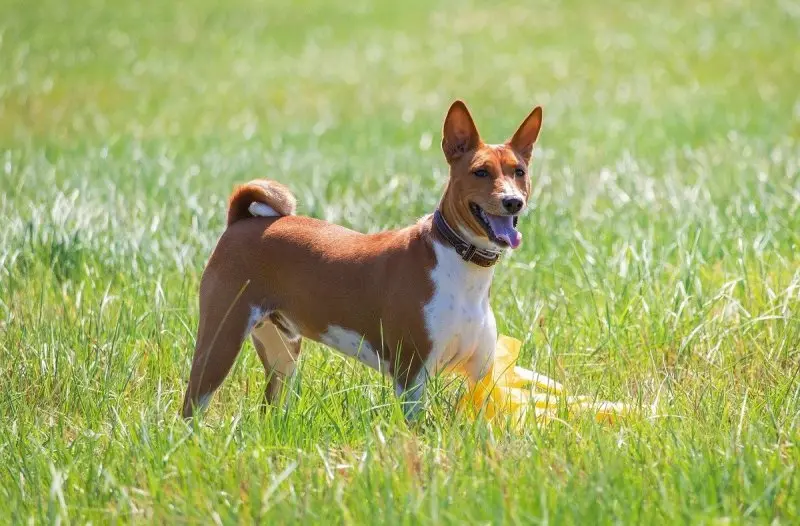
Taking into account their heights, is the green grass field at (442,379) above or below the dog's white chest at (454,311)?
below

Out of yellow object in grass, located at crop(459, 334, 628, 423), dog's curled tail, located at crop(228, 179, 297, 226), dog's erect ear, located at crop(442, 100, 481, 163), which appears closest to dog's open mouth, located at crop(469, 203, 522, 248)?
dog's erect ear, located at crop(442, 100, 481, 163)

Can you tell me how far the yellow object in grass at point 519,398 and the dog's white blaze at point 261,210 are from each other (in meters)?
1.15

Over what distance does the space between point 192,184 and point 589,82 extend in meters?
9.08

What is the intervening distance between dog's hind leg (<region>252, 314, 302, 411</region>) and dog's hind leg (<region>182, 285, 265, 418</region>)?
0.24 metres

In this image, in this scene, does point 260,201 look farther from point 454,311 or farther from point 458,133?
point 454,311

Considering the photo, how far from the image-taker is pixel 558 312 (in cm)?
592

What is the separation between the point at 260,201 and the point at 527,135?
3.95 ft

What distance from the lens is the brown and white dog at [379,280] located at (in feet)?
15.1

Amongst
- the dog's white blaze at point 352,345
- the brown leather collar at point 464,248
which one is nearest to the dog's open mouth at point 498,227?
the brown leather collar at point 464,248

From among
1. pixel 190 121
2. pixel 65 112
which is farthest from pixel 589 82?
pixel 65 112

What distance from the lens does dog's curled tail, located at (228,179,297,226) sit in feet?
17.1

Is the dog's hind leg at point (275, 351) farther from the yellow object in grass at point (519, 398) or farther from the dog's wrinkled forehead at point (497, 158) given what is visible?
the dog's wrinkled forehead at point (497, 158)

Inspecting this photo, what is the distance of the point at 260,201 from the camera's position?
207 inches

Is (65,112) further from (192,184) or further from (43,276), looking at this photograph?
(43,276)
